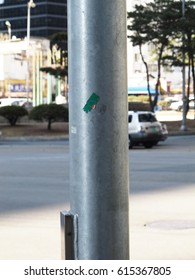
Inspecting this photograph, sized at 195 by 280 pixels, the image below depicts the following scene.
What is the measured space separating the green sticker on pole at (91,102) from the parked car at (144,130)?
30041 mm

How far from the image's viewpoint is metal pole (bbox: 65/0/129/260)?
3.57 metres

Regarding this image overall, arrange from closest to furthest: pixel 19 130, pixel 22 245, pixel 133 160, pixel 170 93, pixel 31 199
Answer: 1. pixel 22 245
2. pixel 31 199
3. pixel 133 160
4. pixel 19 130
5. pixel 170 93

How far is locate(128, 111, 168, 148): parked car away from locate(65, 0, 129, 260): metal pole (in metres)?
30.0

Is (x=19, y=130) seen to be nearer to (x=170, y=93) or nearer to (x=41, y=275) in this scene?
(x=41, y=275)

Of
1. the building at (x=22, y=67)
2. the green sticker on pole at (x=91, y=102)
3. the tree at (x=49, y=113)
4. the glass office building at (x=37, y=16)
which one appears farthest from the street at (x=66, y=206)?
the glass office building at (x=37, y=16)

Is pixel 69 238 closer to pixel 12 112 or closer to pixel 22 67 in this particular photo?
pixel 12 112

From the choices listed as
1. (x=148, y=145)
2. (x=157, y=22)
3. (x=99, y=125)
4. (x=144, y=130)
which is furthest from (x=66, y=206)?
(x=157, y=22)

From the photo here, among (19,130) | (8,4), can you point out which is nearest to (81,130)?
(19,130)

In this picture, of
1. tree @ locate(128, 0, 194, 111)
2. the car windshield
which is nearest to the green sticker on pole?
the car windshield

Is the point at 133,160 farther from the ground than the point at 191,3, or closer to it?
closer to it

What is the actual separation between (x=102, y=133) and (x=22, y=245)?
5.98 m

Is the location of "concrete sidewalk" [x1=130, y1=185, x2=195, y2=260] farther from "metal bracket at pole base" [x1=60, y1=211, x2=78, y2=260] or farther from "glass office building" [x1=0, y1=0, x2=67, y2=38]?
"glass office building" [x1=0, y1=0, x2=67, y2=38]

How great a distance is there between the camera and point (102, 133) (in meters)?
3.59

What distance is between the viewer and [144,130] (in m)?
33.7
